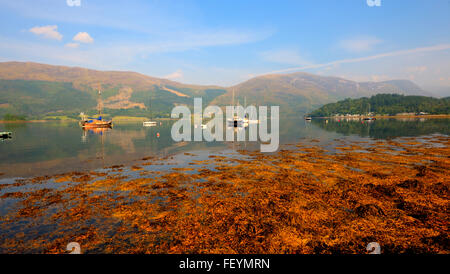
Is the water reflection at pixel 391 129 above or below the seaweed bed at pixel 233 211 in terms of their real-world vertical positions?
above

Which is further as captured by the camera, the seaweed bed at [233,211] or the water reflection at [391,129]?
the water reflection at [391,129]

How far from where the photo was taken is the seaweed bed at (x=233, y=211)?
9.80 meters

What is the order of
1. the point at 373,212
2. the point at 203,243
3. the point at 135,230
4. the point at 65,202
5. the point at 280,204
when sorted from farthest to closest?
the point at 65,202, the point at 280,204, the point at 373,212, the point at 135,230, the point at 203,243

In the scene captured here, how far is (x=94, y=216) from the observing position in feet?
42.2

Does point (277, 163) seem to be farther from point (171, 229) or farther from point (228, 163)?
point (171, 229)

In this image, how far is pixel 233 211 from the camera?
13328 mm

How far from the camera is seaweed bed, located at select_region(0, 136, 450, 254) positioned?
9.80 meters

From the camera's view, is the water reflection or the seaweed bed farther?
the water reflection

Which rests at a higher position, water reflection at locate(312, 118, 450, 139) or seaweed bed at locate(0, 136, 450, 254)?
water reflection at locate(312, 118, 450, 139)
